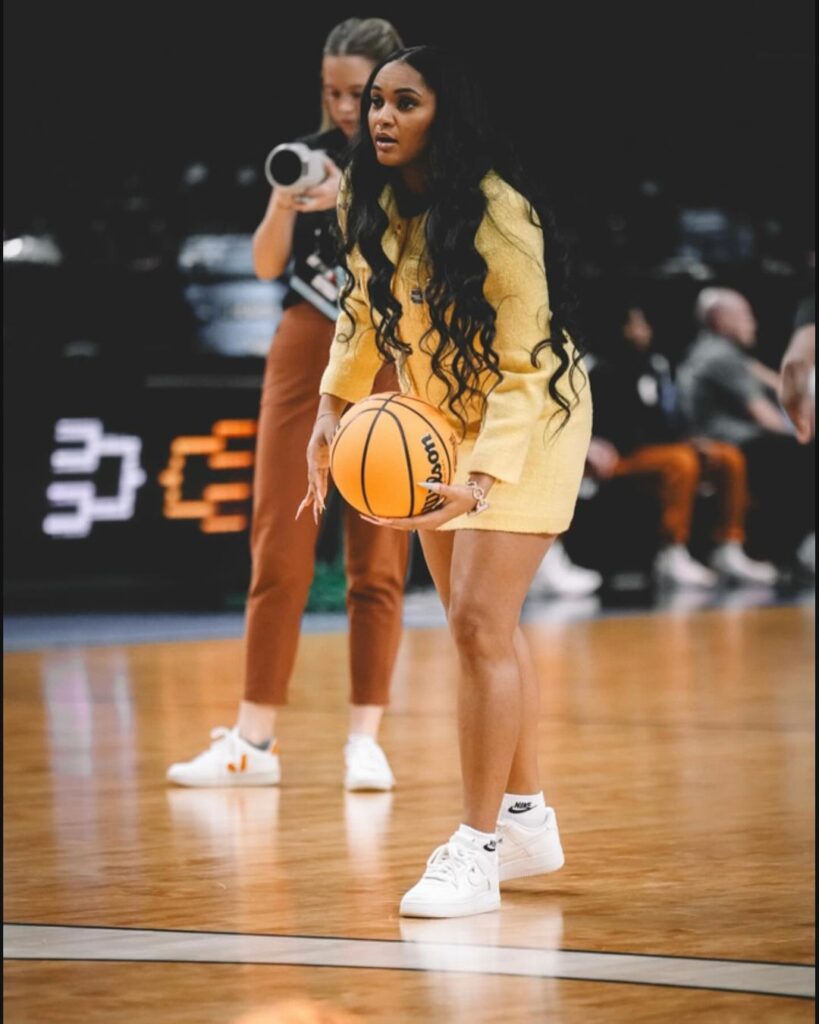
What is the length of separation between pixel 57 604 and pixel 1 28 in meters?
4.38

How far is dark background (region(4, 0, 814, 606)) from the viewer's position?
32.2 feet

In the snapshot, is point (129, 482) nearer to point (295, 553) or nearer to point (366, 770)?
point (295, 553)

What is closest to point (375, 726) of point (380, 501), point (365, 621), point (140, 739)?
point (365, 621)

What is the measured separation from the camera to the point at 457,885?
3.60 meters

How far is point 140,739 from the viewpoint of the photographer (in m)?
5.90

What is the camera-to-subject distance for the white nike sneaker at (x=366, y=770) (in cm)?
497

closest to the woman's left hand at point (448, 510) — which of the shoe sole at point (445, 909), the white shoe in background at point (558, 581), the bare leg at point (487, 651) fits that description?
the bare leg at point (487, 651)

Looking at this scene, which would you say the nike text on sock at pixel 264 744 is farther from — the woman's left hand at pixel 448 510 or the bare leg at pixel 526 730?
the woman's left hand at pixel 448 510

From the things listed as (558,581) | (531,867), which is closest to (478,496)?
(531,867)

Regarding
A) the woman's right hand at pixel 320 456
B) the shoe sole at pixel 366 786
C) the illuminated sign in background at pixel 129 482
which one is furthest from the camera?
the illuminated sign in background at pixel 129 482

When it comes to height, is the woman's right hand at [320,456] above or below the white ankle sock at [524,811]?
above

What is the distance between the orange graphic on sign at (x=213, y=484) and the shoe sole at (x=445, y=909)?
250 inches

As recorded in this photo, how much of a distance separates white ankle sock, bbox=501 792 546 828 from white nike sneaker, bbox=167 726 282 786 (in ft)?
4.25

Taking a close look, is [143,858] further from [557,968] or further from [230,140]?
[230,140]
